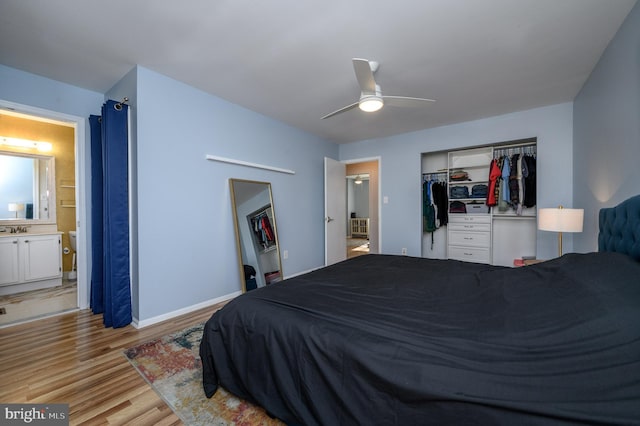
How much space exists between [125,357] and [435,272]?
7.76ft

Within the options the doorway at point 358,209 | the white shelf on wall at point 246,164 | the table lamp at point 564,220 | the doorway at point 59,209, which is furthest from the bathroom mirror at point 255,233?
the doorway at point 358,209

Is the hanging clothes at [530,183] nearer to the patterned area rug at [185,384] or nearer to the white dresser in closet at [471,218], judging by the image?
the white dresser in closet at [471,218]

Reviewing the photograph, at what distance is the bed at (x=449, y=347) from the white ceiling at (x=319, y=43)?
137 cm

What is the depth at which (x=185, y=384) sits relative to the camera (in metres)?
1.58

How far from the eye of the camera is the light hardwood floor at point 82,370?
138cm

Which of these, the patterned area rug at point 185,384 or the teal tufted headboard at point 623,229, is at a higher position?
the teal tufted headboard at point 623,229

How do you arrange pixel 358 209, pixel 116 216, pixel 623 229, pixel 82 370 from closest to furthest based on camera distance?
pixel 623 229 → pixel 82 370 → pixel 116 216 → pixel 358 209

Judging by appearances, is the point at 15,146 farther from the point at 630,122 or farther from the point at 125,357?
the point at 630,122

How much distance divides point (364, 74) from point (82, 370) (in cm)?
282

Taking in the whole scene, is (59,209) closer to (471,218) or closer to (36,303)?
(36,303)

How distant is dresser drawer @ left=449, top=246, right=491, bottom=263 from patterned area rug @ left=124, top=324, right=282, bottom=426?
3.61 meters

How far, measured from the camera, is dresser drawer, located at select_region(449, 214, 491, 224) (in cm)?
383

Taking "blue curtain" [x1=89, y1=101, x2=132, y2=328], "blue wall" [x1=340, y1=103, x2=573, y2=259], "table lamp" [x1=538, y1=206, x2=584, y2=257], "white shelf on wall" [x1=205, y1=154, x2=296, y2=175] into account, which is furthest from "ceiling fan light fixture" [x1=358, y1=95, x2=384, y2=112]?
"blue wall" [x1=340, y1=103, x2=573, y2=259]

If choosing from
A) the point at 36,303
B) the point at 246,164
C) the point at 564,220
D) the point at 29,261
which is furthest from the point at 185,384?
the point at 29,261
